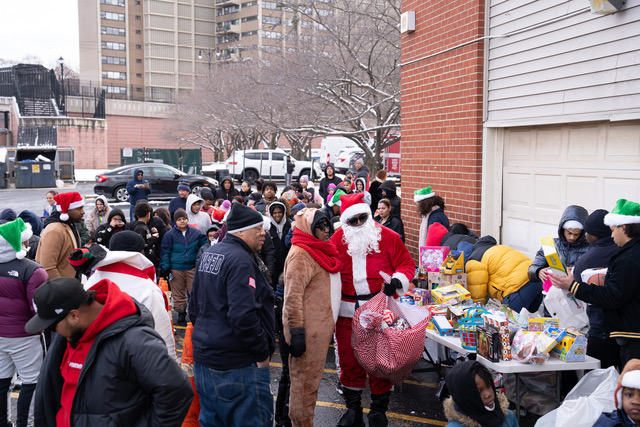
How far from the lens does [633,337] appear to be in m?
4.27

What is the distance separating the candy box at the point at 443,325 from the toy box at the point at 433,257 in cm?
86

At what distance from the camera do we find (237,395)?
13.1 ft

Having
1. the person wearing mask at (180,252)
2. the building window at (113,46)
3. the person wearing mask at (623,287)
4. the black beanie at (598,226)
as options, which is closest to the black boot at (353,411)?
the person wearing mask at (623,287)

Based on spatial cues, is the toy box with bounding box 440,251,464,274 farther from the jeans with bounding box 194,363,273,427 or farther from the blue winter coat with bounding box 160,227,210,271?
the blue winter coat with bounding box 160,227,210,271

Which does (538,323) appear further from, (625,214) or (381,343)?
(381,343)

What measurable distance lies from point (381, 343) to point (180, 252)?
4.33 meters

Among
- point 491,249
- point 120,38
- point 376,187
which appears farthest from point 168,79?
point 491,249

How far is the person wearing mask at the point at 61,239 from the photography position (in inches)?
227

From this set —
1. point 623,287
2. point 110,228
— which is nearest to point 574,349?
point 623,287

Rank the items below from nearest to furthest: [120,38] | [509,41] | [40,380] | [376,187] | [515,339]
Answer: [40,380] → [515,339] → [509,41] → [376,187] → [120,38]

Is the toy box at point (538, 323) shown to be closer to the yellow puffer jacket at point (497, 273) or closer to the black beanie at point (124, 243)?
the yellow puffer jacket at point (497, 273)

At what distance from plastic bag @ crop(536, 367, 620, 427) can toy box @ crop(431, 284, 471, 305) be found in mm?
1497

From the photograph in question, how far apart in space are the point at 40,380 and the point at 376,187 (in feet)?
29.0

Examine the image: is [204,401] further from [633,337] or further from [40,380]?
[633,337]
